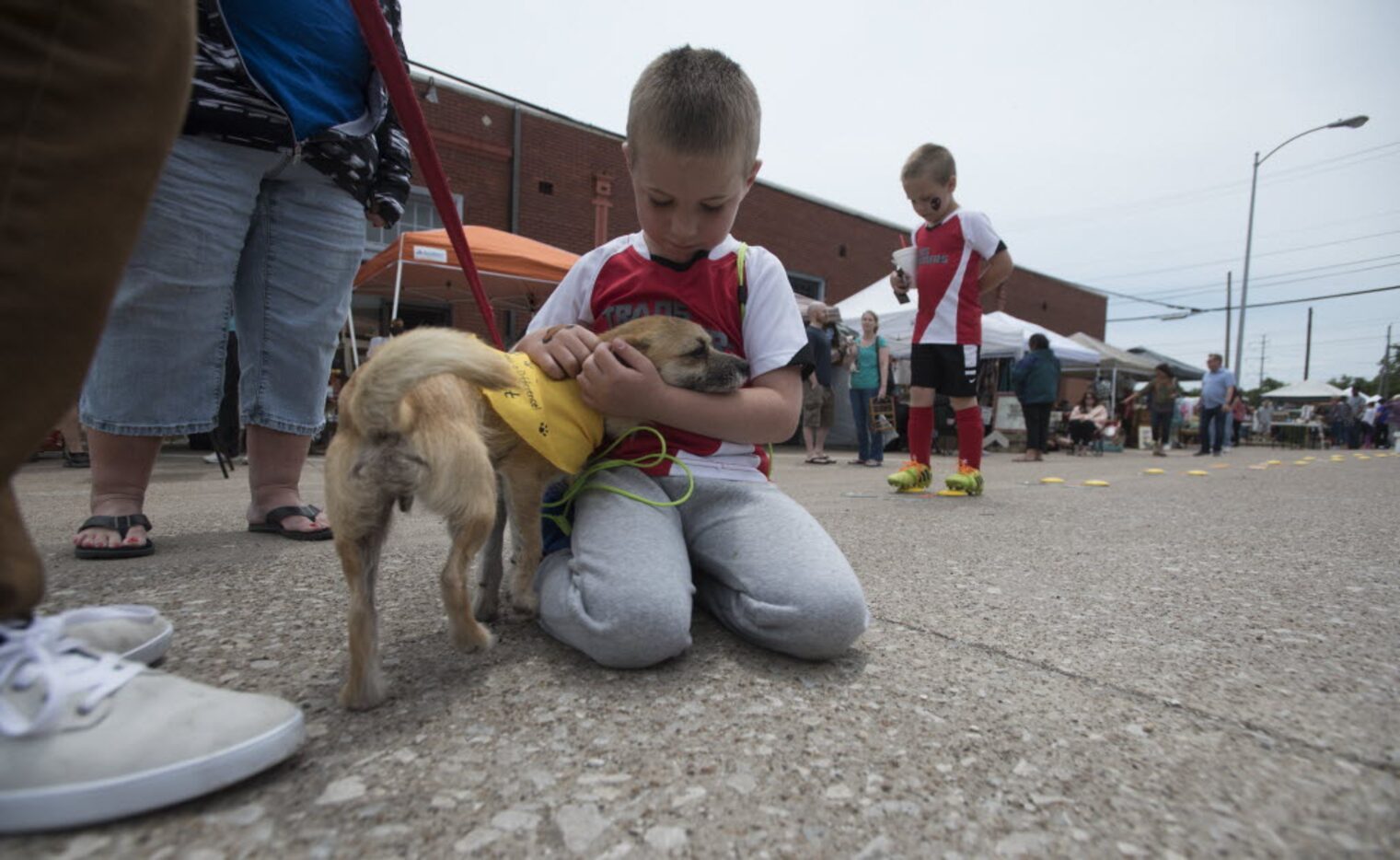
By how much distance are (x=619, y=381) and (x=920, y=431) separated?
3.35 meters

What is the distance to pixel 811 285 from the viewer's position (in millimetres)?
19219

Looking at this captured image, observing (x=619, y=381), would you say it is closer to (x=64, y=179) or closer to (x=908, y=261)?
(x=64, y=179)

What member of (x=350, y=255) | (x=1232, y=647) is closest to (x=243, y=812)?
(x=1232, y=647)

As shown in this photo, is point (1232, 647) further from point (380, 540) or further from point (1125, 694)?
point (380, 540)

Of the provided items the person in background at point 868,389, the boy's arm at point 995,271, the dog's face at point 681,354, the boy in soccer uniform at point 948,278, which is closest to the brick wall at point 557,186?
the person in background at point 868,389

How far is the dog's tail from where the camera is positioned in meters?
1.17

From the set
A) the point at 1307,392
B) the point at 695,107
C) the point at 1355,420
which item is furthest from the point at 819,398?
the point at 1307,392

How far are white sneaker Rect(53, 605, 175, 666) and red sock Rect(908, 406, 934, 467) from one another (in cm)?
396

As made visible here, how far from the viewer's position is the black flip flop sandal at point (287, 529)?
2.59 m

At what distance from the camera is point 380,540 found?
1.28m

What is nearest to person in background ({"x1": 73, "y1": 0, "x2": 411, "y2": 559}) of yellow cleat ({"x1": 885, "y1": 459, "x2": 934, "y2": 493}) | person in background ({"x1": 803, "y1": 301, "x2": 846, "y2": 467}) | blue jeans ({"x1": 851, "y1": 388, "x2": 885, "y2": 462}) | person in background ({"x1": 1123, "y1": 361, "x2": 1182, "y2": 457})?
yellow cleat ({"x1": 885, "y1": 459, "x2": 934, "y2": 493})

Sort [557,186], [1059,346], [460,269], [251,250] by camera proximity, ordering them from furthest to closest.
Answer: [557,186] → [1059,346] → [460,269] → [251,250]

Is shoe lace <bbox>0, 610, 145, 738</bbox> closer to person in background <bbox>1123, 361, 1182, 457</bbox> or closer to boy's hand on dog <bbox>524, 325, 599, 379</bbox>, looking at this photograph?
boy's hand on dog <bbox>524, 325, 599, 379</bbox>

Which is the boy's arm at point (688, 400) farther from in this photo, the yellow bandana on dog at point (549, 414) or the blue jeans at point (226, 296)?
the blue jeans at point (226, 296)
